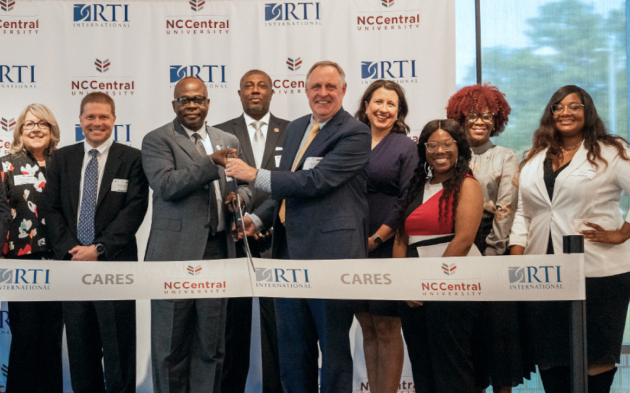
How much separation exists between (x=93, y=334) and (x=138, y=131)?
1670 mm

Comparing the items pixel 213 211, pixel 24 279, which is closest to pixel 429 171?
pixel 213 211

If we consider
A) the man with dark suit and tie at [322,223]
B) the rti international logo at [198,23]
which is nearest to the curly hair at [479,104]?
the man with dark suit and tie at [322,223]

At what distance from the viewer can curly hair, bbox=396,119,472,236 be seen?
283 cm

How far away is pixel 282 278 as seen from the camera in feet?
8.95

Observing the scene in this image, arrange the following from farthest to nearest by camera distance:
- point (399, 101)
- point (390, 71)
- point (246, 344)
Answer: point (390, 71), point (246, 344), point (399, 101)

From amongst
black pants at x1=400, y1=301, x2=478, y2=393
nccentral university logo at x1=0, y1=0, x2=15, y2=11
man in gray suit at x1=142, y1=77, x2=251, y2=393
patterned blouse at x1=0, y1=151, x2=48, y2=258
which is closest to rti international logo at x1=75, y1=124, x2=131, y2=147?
patterned blouse at x1=0, y1=151, x2=48, y2=258

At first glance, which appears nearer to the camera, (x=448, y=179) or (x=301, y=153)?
(x=448, y=179)

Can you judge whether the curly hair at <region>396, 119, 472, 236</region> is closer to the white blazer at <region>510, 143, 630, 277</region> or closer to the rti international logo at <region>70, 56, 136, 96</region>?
the white blazer at <region>510, 143, 630, 277</region>

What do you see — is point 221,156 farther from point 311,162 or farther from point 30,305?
point 30,305

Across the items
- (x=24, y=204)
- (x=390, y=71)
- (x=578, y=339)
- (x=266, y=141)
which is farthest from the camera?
(x=390, y=71)

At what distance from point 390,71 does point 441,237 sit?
1943 millimetres

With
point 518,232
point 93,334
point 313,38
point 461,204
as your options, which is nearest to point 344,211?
point 461,204

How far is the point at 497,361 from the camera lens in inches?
118

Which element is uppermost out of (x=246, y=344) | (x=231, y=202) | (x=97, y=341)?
(x=231, y=202)
